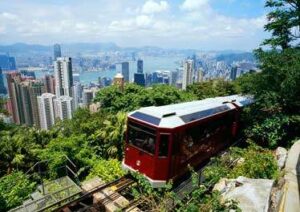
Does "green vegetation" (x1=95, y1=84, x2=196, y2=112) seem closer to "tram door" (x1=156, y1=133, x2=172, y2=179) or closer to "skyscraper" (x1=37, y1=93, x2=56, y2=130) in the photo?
"tram door" (x1=156, y1=133, x2=172, y2=179)

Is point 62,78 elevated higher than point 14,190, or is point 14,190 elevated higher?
point 14,190

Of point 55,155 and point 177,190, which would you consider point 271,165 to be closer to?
point 177,190

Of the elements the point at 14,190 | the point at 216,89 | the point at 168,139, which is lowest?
the point at 14,190

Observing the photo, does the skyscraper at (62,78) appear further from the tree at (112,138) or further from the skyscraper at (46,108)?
the tree at (112,138)

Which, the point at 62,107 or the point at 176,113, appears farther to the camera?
the point at 62,107

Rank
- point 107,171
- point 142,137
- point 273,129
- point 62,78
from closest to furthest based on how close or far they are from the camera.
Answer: point 142,137 < point 107,171 < point 273,129 < point 62,78

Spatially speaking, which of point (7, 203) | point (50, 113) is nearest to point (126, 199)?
point (7, 203)

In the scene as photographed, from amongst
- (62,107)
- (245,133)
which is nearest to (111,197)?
(245,133)

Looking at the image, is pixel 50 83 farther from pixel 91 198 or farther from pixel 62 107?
pixel 91 198
